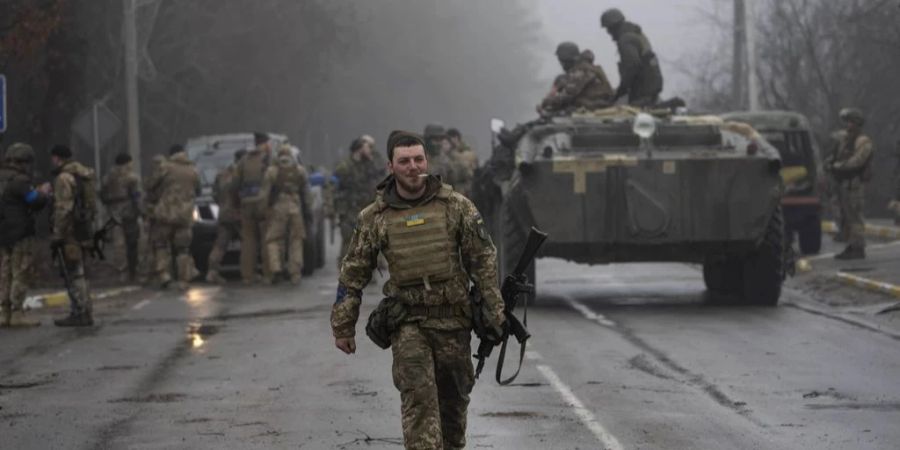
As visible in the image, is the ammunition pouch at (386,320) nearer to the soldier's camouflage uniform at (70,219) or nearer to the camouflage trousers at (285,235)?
the soldier's camouflage uniform at (70,219)

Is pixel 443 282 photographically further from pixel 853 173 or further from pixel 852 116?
pixel 853 173

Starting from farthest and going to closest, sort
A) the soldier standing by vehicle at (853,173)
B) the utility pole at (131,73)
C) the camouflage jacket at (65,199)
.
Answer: the utility pole at (131,73)
the soldier standing by vehicle at (853,173)
the camouflage jacket at (65,199)

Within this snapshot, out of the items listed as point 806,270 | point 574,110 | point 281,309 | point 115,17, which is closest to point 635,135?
point 574,110

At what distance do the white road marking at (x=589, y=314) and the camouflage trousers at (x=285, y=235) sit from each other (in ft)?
17.0

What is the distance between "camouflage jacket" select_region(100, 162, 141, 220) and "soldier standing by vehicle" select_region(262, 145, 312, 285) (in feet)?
8.53

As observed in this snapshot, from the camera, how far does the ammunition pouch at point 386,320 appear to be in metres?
8.28

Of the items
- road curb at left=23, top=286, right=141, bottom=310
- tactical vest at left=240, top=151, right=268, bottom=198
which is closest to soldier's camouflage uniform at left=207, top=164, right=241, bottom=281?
tactical vest at left=240, top=151, right=268, bottom=198

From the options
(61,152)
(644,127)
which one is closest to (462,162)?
(644,127)

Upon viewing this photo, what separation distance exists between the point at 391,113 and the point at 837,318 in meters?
67.9

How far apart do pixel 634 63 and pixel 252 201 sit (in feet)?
20.4

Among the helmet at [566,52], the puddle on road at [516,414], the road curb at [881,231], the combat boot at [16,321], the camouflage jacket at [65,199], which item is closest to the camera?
the puddle on road at [516,414]

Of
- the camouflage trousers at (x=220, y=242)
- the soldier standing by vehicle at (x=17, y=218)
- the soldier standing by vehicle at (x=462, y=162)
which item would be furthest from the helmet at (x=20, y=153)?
the soldier standing by vehicle at (x=462, y=162)

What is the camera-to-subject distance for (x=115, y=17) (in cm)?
4106

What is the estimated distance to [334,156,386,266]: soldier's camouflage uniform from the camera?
2470 centimetres
